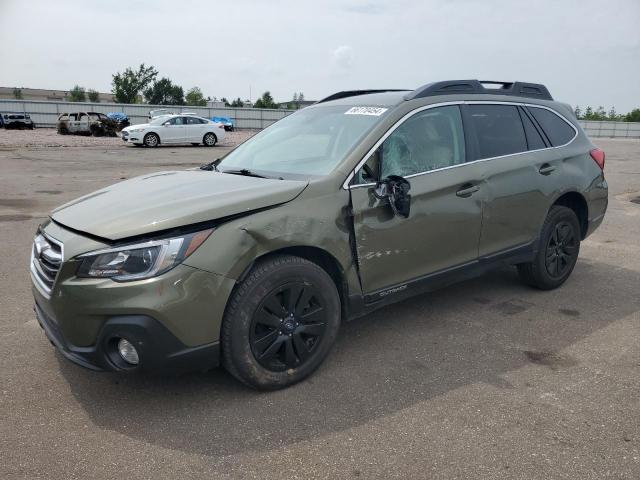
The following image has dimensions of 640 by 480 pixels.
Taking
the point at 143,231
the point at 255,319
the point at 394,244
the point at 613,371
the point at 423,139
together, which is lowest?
the point at 613,371

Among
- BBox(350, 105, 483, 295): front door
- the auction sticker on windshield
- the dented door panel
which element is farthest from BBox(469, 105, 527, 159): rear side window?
the auction sticker on windshield

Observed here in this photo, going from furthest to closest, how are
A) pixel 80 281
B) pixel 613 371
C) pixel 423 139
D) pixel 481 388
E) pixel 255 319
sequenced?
pixel 423 139 < pixel 613 371 < pixel 481 388 < pixel 255 319 < pixel 80 281

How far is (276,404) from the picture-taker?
9.93 ft

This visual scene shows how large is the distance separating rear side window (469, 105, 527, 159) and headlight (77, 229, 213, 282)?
8.24 ft

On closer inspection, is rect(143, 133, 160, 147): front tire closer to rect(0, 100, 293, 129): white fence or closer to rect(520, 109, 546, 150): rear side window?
rect(0, 100, 293, 129): white fence

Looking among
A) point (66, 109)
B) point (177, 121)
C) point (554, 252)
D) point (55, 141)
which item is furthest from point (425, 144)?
point (66, 109)

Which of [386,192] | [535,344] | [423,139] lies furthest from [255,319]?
[535,344]

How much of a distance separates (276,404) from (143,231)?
118cm

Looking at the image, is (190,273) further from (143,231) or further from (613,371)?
(613,371)

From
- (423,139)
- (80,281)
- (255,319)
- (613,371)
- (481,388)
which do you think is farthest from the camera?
(423,139)

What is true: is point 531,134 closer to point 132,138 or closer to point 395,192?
point 395,192

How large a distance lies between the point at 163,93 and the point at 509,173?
297ft

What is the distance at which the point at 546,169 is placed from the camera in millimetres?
4625

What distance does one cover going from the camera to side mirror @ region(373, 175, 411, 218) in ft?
11.2
